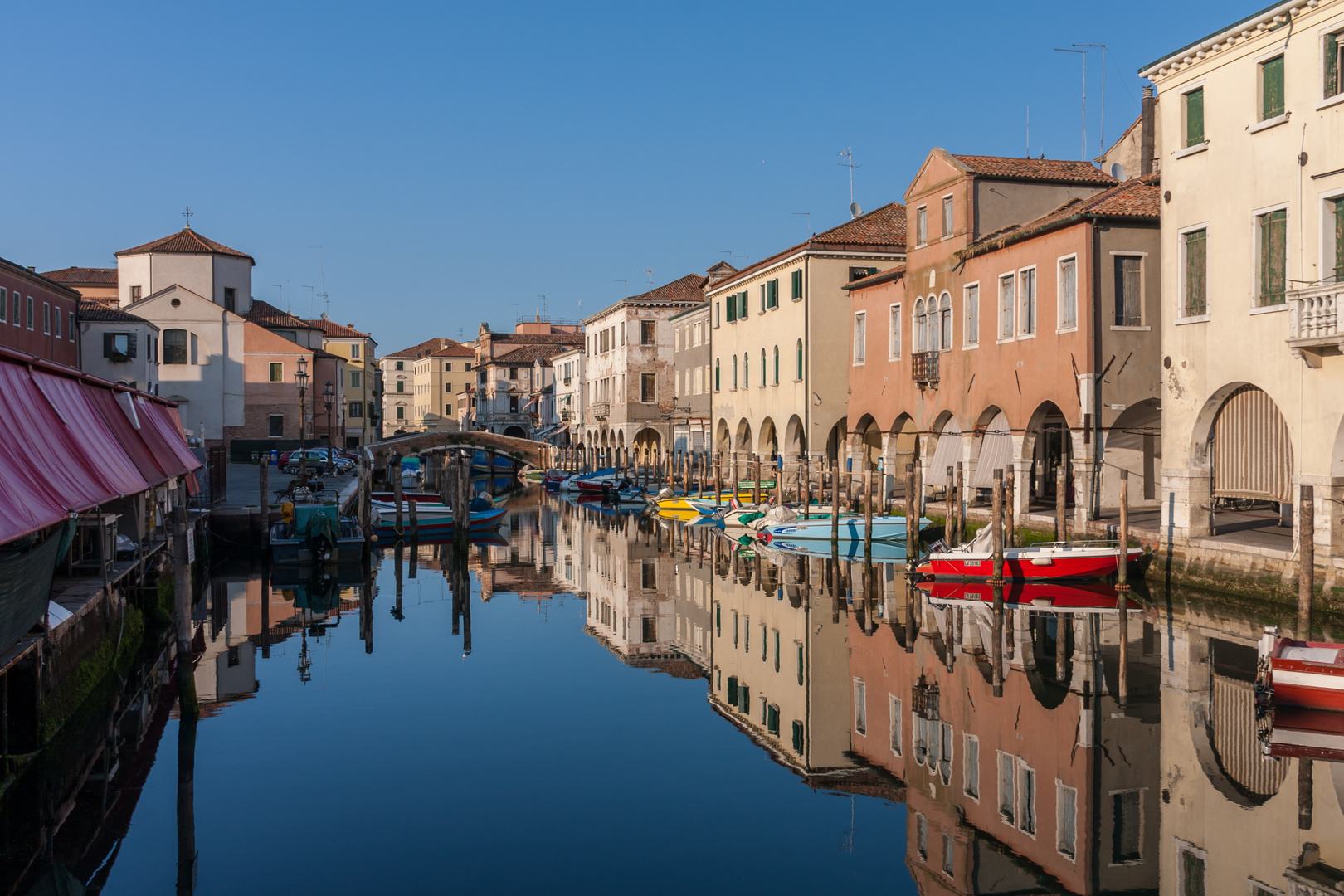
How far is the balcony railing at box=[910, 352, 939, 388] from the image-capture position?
3014cm

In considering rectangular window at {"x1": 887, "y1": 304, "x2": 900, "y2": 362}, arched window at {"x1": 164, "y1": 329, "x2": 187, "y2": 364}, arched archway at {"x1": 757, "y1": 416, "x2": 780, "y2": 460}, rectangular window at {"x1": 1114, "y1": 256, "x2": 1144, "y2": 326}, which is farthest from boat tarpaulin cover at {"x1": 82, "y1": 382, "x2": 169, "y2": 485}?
arched window at {"x1": 164, "y1": 329, "x2": 187, "y2": 364}

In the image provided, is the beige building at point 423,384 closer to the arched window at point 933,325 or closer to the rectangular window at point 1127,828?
the arched window at point 933,325

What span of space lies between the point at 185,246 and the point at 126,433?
49.0m

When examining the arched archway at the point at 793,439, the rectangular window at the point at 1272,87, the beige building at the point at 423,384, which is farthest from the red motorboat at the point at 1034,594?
the beige building at the point at 423,384

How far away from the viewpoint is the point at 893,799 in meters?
11.5

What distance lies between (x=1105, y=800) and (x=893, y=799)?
1.91m

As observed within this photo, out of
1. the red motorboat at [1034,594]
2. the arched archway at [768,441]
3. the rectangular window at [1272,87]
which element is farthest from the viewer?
the arched archway at [768,441]

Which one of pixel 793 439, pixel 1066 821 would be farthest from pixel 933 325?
pixel 1066 821

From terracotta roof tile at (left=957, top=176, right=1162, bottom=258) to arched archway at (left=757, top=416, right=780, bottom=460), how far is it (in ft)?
54.8

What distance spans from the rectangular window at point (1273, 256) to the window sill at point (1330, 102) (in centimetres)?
164

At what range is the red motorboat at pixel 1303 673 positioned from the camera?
1241cm

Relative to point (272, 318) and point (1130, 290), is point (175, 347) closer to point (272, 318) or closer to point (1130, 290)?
point (272, 318)

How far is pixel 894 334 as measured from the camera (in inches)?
1304

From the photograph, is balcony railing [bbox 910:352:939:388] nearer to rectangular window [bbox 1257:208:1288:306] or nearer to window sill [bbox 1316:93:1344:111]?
rectangular window [bbox 1257:208:1288:306]
